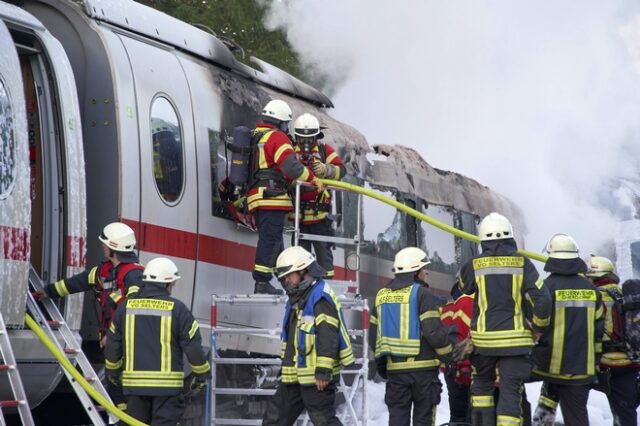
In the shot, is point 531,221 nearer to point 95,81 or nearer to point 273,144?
point 273,144

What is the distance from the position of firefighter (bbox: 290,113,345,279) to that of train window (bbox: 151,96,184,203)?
4.44ft

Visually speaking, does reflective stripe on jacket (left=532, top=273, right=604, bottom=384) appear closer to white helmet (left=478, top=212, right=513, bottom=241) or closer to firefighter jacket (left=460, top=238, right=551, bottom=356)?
firefighter jacket (left=460, top=238, right=551, bottom=356)

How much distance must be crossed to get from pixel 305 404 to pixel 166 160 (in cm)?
244

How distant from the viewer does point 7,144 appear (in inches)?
290

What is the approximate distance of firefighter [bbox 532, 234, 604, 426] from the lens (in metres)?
8.99

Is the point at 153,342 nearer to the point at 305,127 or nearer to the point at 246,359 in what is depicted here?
the point at 246,359

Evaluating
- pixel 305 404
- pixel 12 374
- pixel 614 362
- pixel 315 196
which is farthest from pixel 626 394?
pixel 12 374

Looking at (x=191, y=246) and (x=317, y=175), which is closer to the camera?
(x=191, y=246)

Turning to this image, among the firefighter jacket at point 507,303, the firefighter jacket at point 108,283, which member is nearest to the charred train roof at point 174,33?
the firefighter jacket at point 108,283

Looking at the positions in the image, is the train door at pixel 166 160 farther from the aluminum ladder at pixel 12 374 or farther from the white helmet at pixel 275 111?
the aluminum ladder at pixel 12 374

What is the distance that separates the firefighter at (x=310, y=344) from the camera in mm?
8039

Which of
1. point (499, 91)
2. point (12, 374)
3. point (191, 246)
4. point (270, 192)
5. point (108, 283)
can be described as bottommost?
point (12, 374)

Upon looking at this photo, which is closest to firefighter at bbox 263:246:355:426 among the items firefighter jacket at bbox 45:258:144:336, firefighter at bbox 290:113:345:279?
firefighter jacket at bbox 45:258:144:336

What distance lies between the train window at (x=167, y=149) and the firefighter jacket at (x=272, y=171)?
0.70 metres
